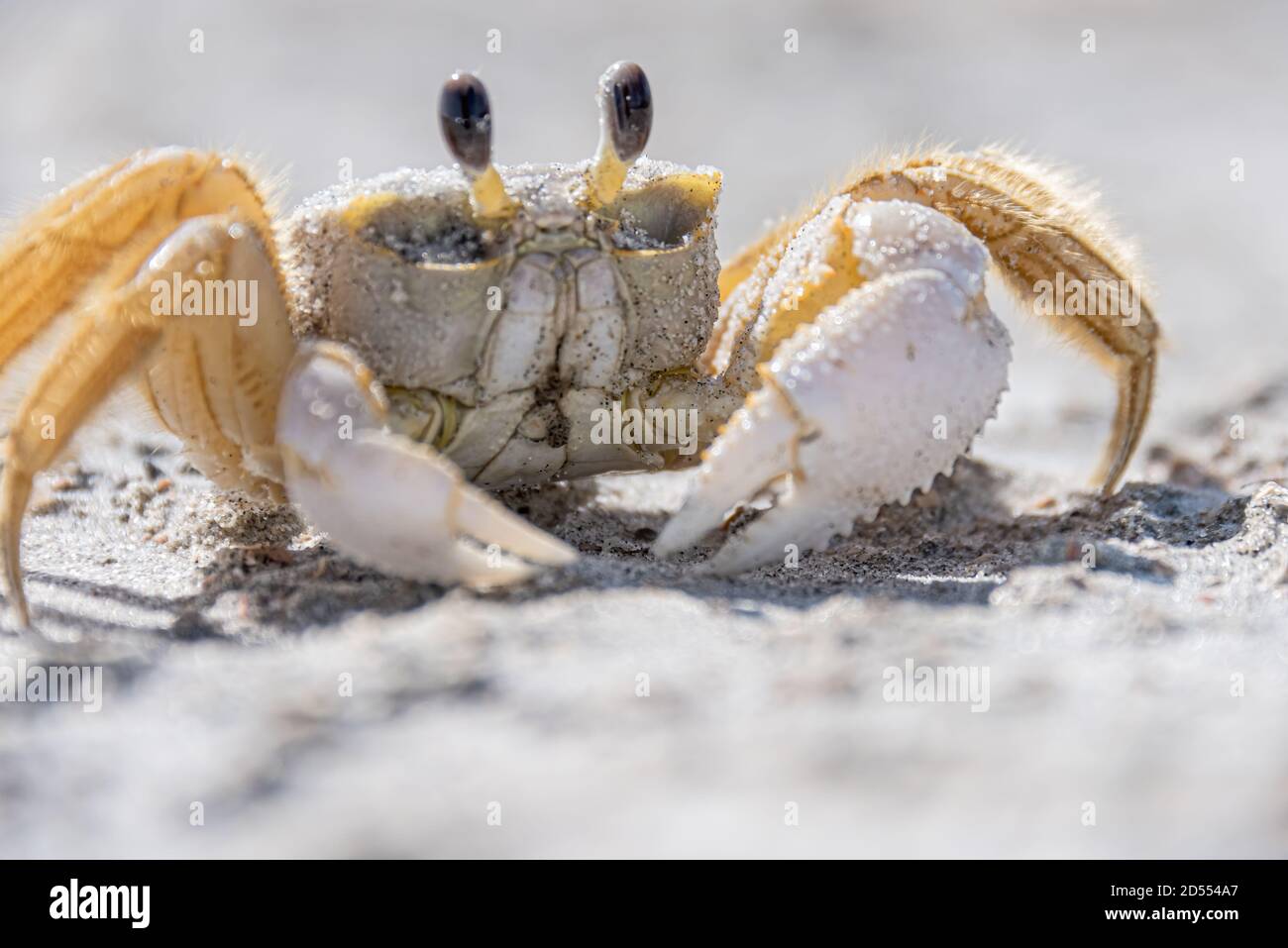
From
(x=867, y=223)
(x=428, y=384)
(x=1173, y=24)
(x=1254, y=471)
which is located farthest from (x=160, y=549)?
(x=1173, y=24)

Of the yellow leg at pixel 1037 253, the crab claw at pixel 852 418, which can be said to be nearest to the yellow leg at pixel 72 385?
the crab claw at pixel 852 418

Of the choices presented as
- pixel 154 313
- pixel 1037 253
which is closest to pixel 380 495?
pixel 154 313

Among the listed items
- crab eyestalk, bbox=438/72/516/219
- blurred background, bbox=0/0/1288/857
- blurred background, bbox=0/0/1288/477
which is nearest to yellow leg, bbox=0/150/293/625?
blurred background, bbox=0/0/1288/857

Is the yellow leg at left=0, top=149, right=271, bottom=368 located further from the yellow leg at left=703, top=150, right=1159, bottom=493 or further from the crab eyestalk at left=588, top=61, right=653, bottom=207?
the yellow leg at left=703, top=150, right=1159, bottom=493

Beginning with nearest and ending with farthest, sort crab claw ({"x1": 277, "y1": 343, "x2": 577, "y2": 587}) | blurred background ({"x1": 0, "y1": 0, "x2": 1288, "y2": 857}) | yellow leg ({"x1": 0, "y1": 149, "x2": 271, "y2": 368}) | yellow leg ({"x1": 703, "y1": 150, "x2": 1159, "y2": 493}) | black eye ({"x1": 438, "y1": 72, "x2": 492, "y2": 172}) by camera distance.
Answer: blurred background ({"x1": 0, "y1": 0, "x2": 1288, "y2": 857})
crab claw ({"x1": 277, "y1": 343, "x2": 577, "y2": 587})
black eye ({"x1": 438, "y1": 72, "x2": 492, "y2": 172})
yellow leg ({"x1": 0, "y1": 149, "x2": 271, "y2": 368})
yellow leg ({"x1": 703, "y1": 150, "x2": 1159, "y2": 493})

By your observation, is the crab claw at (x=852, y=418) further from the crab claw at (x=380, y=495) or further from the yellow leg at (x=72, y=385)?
the yellow leg at (x=72, y=385)

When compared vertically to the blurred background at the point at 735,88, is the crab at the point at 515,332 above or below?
below
